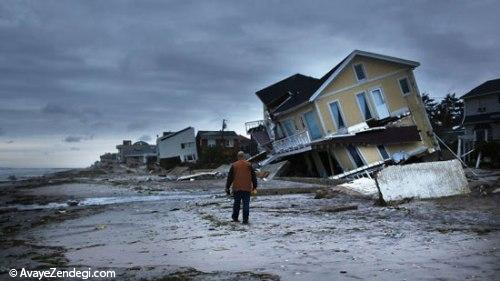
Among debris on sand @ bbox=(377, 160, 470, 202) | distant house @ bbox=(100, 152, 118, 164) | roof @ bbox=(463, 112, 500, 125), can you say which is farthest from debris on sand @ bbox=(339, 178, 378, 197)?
distant house @ bbox=(100, 152, 118, 164)

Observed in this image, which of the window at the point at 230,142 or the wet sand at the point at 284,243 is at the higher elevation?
the window at the point at 230,142

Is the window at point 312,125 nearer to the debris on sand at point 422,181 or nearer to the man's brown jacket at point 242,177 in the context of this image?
the debris on sand at point 422,181

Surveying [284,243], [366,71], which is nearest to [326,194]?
[284,243]

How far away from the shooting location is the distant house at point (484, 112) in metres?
48.9

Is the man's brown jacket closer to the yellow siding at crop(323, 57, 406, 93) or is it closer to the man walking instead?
the man walking

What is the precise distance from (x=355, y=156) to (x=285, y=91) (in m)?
13.9

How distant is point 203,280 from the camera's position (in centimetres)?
633

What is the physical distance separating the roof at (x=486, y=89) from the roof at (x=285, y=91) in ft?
58.2

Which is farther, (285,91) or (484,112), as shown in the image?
(484,112)

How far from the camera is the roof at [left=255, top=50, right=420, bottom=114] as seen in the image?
3491 cm

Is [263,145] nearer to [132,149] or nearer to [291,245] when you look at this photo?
[291,245]

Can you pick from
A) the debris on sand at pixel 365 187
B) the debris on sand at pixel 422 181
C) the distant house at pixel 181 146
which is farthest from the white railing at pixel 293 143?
the distant house at pixel 181 146

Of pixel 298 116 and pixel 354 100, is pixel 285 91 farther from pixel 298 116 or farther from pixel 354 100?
pixel 354 100

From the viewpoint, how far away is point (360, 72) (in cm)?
3588
